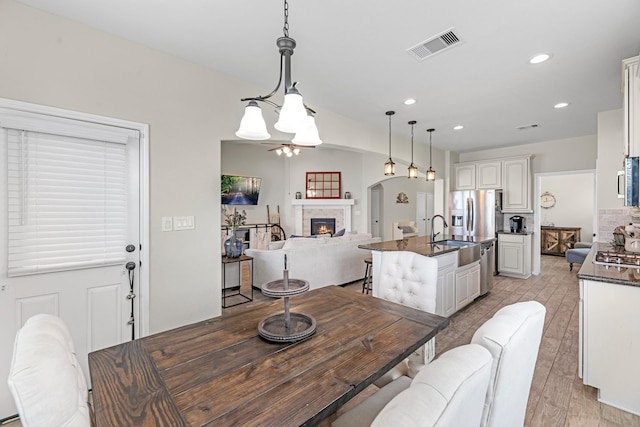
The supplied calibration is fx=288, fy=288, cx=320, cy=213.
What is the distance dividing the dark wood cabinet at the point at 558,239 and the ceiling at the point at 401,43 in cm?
538

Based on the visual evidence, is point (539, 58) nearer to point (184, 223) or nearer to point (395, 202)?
point (184, 223)

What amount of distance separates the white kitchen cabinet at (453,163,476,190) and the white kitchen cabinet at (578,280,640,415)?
14.7 ft

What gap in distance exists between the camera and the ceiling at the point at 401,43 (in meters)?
1.88

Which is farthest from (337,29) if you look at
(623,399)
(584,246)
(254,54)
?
(584,246)

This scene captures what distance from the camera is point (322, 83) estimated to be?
2986mm

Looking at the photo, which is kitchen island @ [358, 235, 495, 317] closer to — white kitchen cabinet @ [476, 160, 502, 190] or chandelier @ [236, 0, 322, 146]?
chandelier @ [236, 0, 322, 146]

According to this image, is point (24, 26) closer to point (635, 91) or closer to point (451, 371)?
point (451, 371)

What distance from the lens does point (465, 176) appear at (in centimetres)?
626

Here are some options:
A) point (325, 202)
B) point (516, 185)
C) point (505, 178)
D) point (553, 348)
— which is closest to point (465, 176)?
point (505, 178)

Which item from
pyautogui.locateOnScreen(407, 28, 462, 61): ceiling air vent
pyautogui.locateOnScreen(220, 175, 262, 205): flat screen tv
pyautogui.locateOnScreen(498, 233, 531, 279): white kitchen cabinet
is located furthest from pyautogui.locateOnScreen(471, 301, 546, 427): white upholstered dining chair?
pyautogui.locateOnScreen(220, 175, 262, 205): flat screen tv

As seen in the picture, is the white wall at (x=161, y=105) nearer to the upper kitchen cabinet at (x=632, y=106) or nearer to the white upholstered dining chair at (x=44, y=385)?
the white upholstered dining chair at (x=44, y=385)

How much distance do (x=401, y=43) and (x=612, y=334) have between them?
2.56 meters

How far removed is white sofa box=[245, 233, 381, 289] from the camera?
4262 millimetres

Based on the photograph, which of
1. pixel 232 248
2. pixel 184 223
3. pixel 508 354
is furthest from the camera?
pixel 232 248
